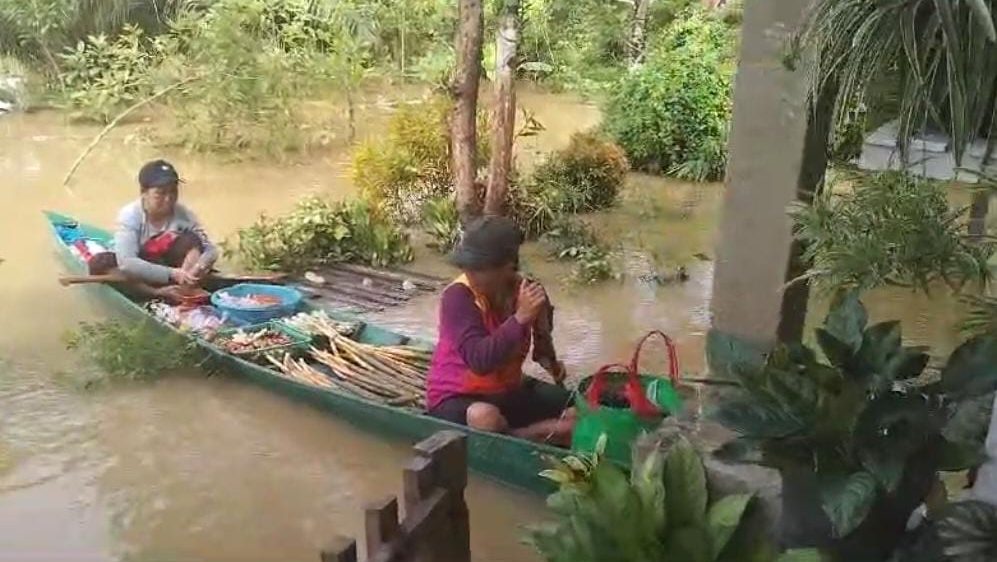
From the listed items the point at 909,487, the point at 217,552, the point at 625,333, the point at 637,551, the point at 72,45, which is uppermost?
the point at 72,45

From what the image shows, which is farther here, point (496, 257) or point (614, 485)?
point (496, 257)

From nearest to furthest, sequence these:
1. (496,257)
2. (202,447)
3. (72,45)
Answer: (496,257) → (202,447) → (72,45)

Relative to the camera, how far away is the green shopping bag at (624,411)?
381cm

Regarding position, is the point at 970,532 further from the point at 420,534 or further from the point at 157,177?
the point at 157,177

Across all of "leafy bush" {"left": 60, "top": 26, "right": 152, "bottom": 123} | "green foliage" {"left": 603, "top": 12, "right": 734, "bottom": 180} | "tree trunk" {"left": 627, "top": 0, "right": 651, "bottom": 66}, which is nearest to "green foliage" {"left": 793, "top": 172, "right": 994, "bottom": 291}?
"green foliage" {"left": 603, "top": 12, "right": 734, "bottom": 180}

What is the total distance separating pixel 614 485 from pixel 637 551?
0.47 feet

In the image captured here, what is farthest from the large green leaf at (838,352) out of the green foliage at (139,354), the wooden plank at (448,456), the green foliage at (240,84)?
the green foliage at (240,84)

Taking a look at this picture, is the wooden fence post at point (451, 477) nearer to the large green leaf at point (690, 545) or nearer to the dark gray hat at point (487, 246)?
the large green leaf at point (690, 545)

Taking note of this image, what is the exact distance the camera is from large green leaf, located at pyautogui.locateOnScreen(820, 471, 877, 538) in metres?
2.13

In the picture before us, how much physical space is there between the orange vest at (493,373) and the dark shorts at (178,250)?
8.33 feet

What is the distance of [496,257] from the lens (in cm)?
394

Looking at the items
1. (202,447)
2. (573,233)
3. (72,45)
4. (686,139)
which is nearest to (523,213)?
(573,233)

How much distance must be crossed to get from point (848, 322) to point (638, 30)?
1021 cm

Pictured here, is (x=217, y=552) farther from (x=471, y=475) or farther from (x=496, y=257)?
(x=496, y=257)
